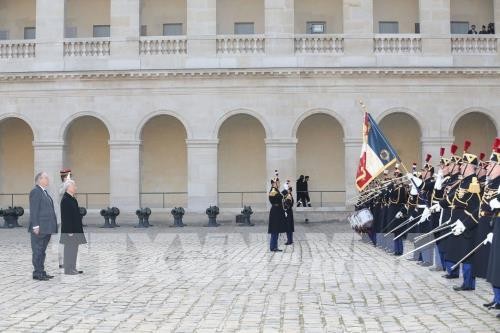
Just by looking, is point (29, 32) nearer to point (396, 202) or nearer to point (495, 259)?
point (396, 202)

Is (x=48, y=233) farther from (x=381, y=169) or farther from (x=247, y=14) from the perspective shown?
(x=247, y=14)

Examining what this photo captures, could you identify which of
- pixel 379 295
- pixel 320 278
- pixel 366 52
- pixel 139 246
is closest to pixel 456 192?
pixel 379 295

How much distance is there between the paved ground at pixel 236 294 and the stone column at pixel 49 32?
14538mm

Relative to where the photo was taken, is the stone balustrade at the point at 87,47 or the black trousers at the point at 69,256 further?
the stone balustrade at the point at 87,47

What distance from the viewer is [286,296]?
11414mm

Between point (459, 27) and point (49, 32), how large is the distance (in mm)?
19598

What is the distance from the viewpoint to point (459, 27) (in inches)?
1289

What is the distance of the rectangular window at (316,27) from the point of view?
3269 centimetres

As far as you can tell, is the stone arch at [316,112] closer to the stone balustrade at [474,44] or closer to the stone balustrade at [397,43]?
the stone balustrade at [397,43]

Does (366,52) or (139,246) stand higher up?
(366,52)

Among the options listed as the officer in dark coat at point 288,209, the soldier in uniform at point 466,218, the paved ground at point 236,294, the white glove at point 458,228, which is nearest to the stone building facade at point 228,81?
the officer in dark coat at point 288,209

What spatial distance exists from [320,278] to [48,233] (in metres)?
5.58

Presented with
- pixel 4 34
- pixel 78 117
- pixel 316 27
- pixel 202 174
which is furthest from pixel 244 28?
pixel 4 34

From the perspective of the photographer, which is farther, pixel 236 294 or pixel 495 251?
pixel 236 294
